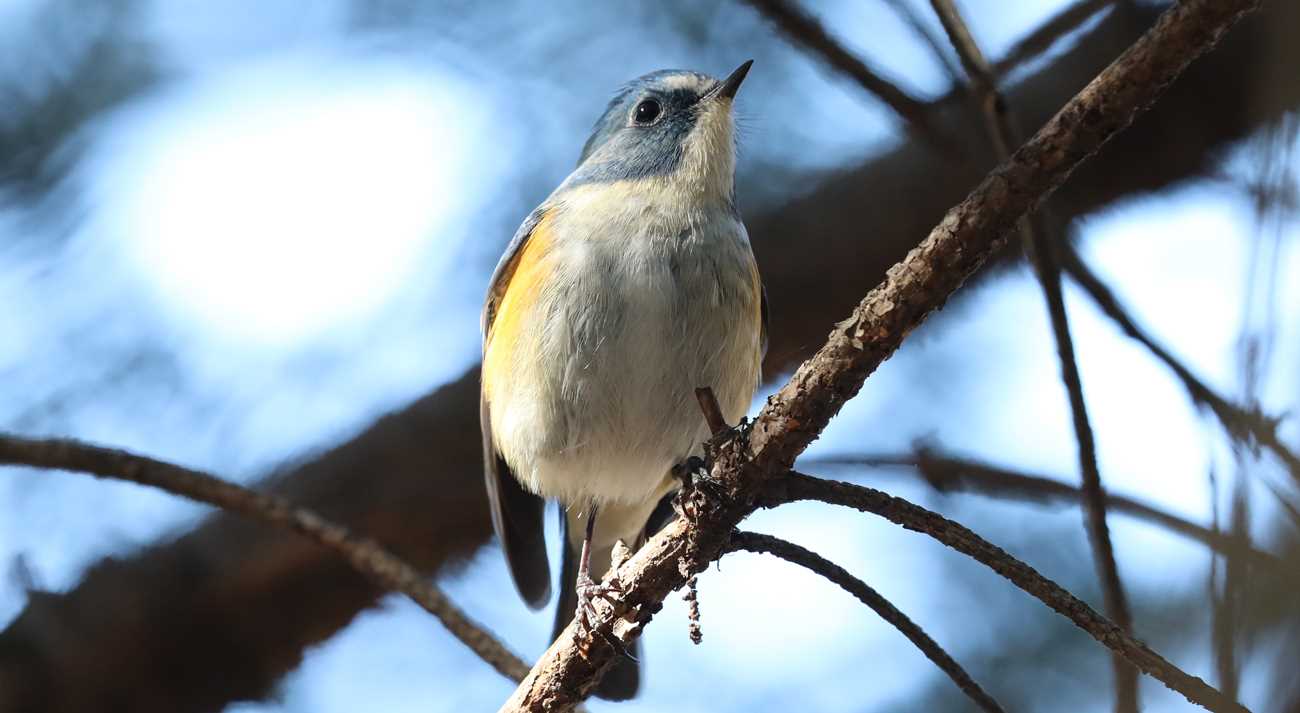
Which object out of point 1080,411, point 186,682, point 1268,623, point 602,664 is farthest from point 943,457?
point 186,682

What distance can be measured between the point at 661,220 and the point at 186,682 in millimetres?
1257

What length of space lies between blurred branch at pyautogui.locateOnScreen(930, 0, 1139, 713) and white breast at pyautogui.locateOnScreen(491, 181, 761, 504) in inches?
20.4

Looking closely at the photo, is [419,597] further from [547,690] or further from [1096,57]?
[1096,57]

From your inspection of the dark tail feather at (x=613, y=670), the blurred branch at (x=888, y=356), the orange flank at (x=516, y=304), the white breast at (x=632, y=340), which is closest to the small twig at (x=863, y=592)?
the blurred branch at (x=888, y=356)

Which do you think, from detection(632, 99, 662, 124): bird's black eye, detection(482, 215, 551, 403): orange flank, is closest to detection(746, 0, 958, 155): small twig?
detection(632, 99, 662, 124): bird's black eye

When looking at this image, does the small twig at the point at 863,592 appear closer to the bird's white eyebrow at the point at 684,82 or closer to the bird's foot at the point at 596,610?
the bird's foot at the point at 596,610

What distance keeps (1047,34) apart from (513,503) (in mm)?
1464

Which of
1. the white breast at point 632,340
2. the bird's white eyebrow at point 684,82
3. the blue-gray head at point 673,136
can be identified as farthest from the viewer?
the bird's white eyebrow at point 684,82

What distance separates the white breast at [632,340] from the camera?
2.07 metres

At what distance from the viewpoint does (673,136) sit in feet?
8.13

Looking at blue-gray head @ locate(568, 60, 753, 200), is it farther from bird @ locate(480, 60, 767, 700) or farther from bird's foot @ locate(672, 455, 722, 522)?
bird's foot @ locate(672, 455, 722, 522)

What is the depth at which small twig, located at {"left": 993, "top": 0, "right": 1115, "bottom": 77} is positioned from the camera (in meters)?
2.28

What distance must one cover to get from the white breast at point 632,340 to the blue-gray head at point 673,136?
0.38 feet

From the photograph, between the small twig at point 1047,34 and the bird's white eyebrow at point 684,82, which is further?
the bird's white eyebrow at point 684,82
